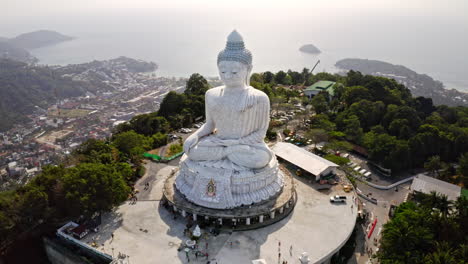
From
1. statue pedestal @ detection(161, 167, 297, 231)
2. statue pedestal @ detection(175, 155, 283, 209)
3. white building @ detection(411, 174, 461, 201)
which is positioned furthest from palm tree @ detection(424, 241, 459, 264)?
statue pedestal @ detection(175, 155, 283, 209)

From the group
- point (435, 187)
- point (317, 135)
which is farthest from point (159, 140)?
point (435, 187)

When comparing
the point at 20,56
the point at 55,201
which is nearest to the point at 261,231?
the point at 55,201

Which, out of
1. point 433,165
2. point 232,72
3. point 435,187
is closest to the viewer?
point 232,72

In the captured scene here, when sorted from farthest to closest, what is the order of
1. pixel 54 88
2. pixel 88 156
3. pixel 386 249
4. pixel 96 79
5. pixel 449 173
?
pixel 96 79 → pixel 54 88 → pixel 449 173 → pixel 88 156 → pixel 386 249

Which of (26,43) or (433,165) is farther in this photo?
(26,43)

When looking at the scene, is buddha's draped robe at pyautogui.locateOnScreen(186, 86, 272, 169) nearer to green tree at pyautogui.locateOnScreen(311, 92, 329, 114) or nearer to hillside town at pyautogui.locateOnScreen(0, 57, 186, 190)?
green tree at pyautogui.locateOnScreen(311, 92, 329, 114)

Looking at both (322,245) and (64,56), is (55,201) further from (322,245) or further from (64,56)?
(64,56)

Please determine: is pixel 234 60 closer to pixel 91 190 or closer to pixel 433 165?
pixel 91 190
